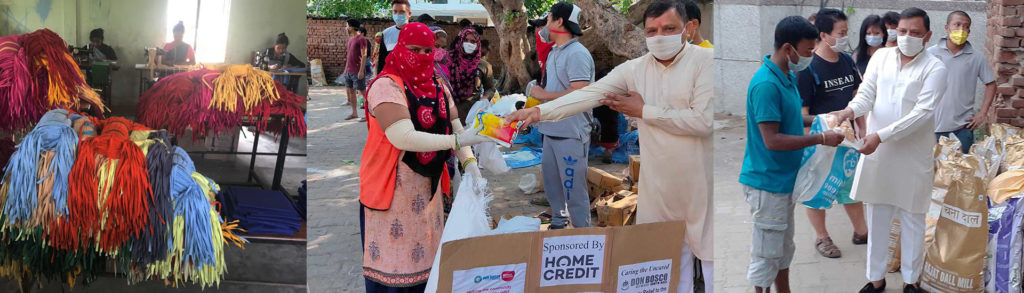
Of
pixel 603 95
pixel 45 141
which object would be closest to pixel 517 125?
pixel 603 95

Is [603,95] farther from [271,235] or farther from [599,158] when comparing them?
[599,158]

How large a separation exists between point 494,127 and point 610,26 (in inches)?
42.7

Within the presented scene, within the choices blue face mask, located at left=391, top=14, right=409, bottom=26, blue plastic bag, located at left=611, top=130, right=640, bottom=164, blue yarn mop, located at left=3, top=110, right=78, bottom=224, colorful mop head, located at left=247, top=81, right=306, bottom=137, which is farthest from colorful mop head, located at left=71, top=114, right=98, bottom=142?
blue plastic bag, located at left=611, top=130, right=640, bottom=164

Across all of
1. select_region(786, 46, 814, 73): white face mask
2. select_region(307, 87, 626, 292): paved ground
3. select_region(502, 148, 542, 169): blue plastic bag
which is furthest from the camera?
select_region(502, 148, 542, 169): blue plastic bag

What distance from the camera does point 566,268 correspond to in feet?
7.57

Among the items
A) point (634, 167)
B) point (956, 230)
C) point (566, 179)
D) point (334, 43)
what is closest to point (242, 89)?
point (566, 179)

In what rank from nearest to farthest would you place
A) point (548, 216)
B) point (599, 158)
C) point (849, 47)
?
1. point (849, 47)
2. point (548, 216)
3. point (599, 158)

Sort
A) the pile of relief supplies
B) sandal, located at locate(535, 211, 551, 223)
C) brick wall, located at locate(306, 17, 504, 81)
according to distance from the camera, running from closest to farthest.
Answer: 1. the pile of relief supplies
2. sandal, located at locate(535, 211, 551, 223)
3. brick wall, located at locate(306, 17, 504, 81)

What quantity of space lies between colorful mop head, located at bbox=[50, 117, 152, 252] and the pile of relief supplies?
2247mm

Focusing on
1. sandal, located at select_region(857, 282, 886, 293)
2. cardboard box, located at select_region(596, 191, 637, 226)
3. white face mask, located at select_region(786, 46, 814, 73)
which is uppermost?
white face mask, located at select_region(786, 46, 814, 73)

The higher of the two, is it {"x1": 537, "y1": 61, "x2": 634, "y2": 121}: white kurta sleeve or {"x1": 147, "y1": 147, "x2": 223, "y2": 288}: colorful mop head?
{"x1": 537, "y1": 61, "x2": 634, "y2": 121}: white kurta sleeve

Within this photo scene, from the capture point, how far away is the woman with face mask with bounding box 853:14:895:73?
2102 millimetres

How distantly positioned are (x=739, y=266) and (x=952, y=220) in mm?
1091

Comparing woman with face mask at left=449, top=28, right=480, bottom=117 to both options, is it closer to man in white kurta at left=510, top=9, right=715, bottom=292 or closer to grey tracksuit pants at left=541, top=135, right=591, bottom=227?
grey tracksuit pants at left=541, top=135, right=591, bottom=227
